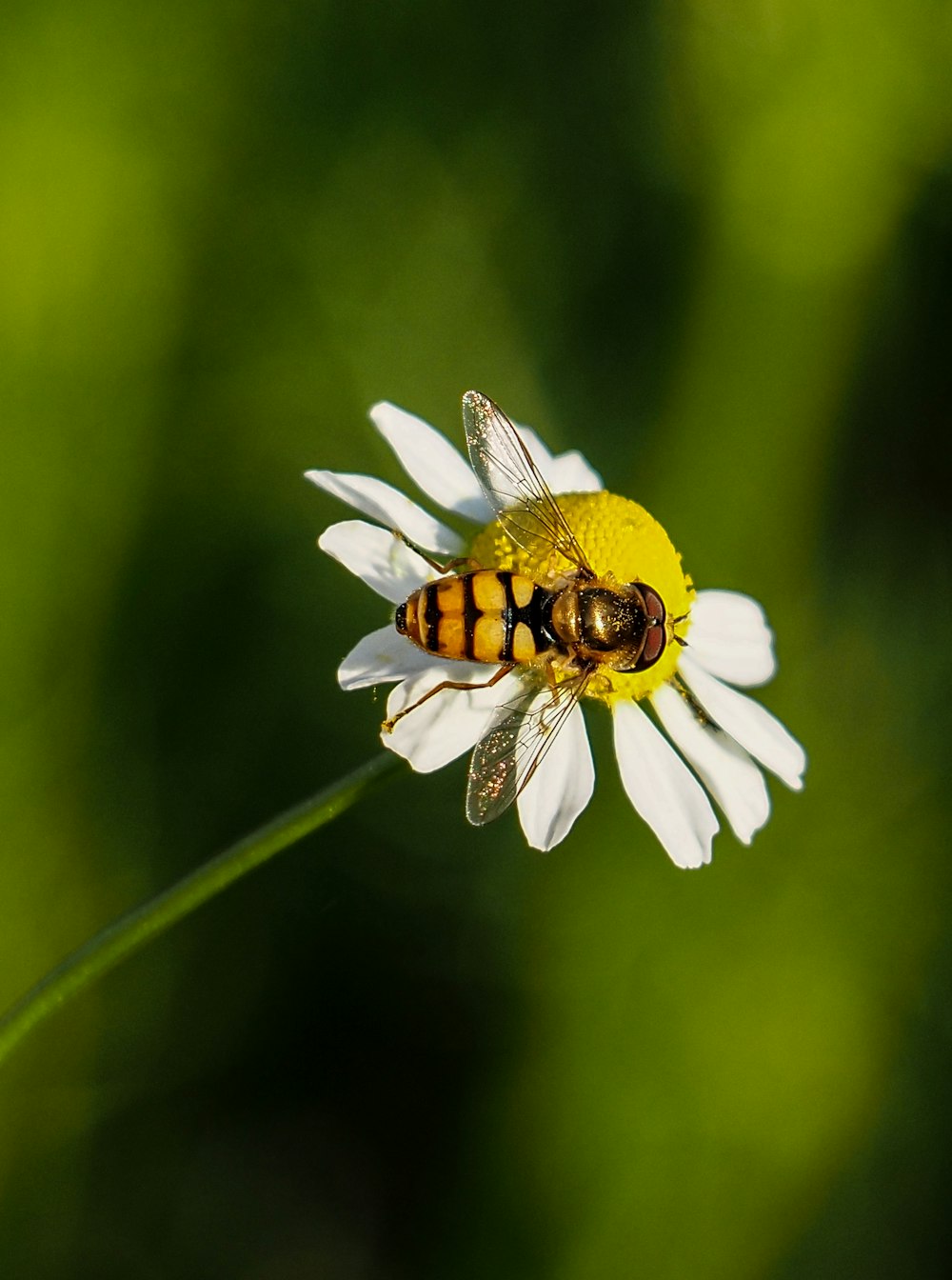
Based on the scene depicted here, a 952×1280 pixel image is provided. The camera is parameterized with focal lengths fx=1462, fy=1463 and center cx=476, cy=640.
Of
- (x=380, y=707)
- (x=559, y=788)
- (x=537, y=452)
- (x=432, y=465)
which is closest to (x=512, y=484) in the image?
(x=432, y=465)

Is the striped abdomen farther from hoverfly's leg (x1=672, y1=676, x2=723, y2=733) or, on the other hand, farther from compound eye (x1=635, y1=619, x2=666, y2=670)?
hoverfly's leg (x1=672, y1=676, x2=723, y2=733)

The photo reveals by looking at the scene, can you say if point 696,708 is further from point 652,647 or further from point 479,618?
point 479,618

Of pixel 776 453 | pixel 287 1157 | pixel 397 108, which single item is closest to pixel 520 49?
pixel 397 108

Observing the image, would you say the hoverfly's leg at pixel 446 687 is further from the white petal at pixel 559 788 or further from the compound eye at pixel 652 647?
the compound eye at pixel 652 647

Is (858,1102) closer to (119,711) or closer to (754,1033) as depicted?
(754,1033)

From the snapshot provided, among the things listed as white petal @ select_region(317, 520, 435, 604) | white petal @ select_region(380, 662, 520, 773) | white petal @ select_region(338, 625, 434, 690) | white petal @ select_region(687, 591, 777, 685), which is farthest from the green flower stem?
white petal @ select_region(687, 591, 777, 685)
